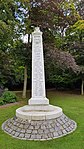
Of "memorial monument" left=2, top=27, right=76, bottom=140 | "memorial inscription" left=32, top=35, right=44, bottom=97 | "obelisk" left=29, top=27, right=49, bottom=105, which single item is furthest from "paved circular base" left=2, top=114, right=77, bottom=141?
"memorial inscription" left=32, top=35, right=44, bottom=97

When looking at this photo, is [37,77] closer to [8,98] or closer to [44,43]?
[8,98]

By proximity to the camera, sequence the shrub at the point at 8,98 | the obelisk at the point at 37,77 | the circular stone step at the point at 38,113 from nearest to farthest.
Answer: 1. the circular stone step at the point at 38,113
2. the obelisk at the point at 37,77
3. the shrub at the point at 8,98

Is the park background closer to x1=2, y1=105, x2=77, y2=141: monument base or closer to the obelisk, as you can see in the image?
x1=2, y1=105, x2=77, y2=141: monument base

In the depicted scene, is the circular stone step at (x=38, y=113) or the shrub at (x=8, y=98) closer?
the circular stone step at (x=38, y=113)

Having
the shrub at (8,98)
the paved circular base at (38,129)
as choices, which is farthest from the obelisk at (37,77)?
the shrub at (8,98)

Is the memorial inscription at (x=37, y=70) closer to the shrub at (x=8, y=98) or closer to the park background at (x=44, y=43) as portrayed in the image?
the park background at (x=44, y=43)

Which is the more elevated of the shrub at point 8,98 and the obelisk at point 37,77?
the obelisk at point 37,77

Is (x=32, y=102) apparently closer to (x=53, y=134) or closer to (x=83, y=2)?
A: (x=53, y=134)

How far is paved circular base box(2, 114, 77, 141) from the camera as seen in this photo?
17.2 ft

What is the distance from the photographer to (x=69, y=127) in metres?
5.86

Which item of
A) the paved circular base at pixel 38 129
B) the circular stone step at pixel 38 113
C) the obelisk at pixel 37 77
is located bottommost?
the paved circular base at pixel 38 129

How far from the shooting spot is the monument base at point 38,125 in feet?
17.3

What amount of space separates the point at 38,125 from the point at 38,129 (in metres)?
0.13

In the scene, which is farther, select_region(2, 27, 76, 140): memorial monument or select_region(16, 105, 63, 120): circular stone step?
select_region(16, 105, 63, 120): circular stone step
